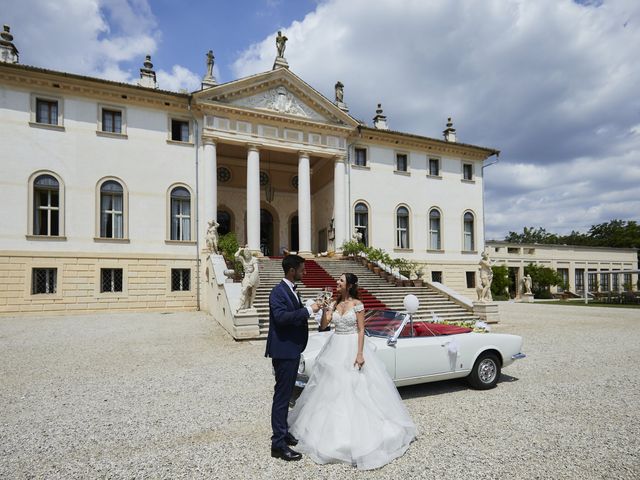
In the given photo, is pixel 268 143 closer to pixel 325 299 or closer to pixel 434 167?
pixel 434 167

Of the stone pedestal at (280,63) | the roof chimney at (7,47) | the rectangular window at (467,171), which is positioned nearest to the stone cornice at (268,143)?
the stone pedestal at (280,63)

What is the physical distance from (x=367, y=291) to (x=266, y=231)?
1120cm

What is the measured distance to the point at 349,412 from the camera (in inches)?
153

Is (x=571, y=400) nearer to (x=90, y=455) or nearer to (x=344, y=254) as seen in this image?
(x=90, y=455)

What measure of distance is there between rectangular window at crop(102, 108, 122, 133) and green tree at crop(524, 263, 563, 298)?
1374 inches

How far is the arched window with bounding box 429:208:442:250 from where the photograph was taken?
25328mm

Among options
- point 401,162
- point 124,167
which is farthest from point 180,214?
point 401,162

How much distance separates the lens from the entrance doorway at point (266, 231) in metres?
25.1

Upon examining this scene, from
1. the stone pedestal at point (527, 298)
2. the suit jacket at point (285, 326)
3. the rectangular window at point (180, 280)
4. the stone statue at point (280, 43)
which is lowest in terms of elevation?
the stone pedestal at point (527, 298)

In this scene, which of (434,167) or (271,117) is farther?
(434,167)

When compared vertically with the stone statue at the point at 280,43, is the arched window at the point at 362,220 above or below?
below

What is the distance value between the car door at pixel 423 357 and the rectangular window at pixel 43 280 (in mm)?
16883

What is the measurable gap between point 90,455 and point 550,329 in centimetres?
1369

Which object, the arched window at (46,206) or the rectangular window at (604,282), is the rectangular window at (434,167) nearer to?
the arched window at (46,206)
